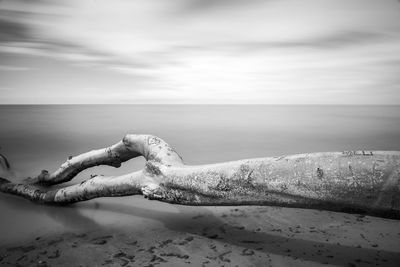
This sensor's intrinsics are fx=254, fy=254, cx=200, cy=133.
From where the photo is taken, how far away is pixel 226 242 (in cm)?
318

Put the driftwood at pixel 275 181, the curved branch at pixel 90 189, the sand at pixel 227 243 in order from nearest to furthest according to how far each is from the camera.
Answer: the driftwood at pixel 275 181
the sand at pixel 227 243
the curved branch at pixel 90 189

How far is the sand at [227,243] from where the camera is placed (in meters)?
2.75

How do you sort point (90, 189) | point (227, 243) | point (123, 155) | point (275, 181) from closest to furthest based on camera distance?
point (275, 181) → point (227, 243) → point (90, 189) → point (123, 155)

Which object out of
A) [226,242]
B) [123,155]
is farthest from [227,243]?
[123,155]

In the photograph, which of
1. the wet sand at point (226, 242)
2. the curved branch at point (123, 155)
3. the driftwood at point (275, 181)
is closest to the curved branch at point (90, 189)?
the driftwood at point (275, 181)

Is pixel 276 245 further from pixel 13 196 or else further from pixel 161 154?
pixel 13 196

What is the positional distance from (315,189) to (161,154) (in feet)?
6.17

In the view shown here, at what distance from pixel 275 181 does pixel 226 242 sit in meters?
1.44

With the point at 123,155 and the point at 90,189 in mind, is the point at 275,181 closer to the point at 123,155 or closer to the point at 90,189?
the point at 123,155

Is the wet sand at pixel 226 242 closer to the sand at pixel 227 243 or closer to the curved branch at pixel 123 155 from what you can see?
the sand at pixel 227 243

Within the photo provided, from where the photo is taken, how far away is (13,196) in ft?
16.6

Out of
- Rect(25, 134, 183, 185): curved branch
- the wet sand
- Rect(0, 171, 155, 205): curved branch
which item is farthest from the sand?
Rect(25, 134, 183, 185): curved branch

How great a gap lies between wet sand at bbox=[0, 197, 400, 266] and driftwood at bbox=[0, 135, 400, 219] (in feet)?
2.05

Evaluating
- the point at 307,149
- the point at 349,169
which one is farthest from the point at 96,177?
the point at 307,149
